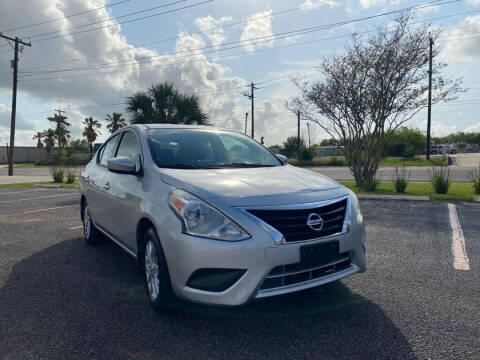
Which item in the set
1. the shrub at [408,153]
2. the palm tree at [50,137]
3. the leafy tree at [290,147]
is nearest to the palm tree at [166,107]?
the leafy tree at [290,147]

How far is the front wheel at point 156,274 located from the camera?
111 inches

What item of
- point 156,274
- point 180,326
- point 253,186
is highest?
point 253,186

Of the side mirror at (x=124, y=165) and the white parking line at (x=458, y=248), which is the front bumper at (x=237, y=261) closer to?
the side mirror at (x=124, y=165)

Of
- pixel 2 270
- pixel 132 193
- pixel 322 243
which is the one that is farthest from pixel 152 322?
pixel 2 270

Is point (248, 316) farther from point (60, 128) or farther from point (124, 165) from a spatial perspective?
point (60, 128)

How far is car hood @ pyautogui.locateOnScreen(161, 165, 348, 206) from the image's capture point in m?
2.68

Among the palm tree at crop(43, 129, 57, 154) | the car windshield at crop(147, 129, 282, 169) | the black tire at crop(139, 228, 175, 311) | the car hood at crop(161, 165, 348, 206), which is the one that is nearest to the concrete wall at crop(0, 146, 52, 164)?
the palm tree at crop(43, 129, 57, 154)

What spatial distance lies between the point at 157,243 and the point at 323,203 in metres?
1.33

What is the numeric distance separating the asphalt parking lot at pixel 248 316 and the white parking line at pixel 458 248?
0.05 meters

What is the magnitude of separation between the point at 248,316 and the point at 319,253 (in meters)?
0.82

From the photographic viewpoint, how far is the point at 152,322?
2.87 m

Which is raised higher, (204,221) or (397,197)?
(204,221)

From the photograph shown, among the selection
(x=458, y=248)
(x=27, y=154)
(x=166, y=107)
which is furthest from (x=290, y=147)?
(x=27, y=154)

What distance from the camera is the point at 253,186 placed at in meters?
2.87
